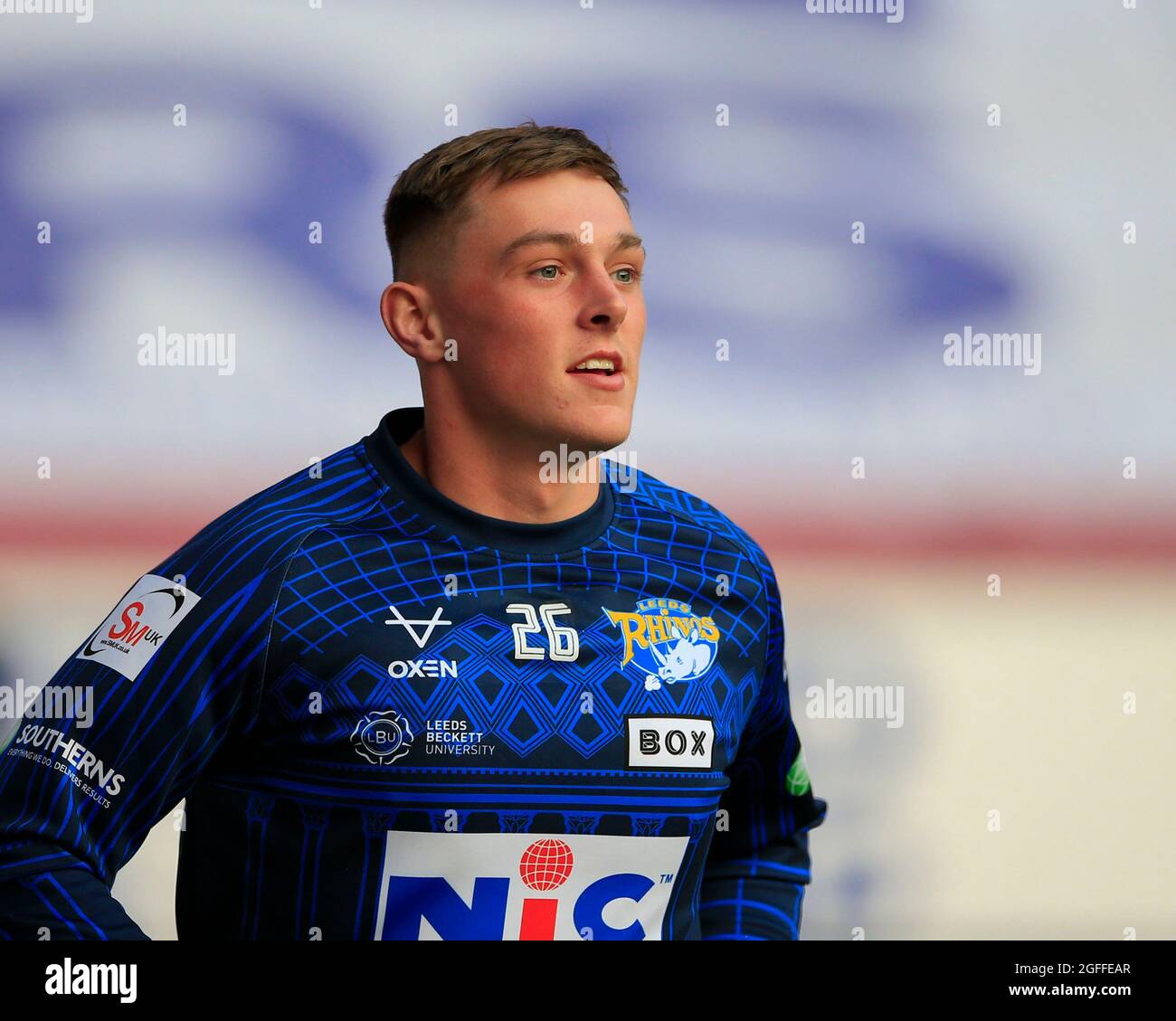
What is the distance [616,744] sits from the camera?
6.03 feet

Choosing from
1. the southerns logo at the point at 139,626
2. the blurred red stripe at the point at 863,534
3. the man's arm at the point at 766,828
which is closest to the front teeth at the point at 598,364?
the man's arm at the point at 766,828

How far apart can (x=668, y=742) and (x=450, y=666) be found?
0.31 m

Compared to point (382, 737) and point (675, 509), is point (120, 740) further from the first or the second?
point (675, 509)

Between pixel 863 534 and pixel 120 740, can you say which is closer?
pixel 120 740

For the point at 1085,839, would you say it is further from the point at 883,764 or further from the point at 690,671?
the point at 690,671

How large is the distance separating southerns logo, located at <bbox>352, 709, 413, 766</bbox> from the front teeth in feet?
1.75

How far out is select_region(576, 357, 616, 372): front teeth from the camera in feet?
6.30

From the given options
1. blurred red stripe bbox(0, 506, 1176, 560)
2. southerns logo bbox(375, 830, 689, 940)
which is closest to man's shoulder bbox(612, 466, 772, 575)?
southerns logo bbox(375, 830, 689, 940)

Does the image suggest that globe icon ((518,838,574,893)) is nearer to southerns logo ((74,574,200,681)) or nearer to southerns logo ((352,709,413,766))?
southerns logo ((352,709,413,766))

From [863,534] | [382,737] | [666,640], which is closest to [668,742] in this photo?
[666,640]

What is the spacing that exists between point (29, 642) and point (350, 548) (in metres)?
1.20

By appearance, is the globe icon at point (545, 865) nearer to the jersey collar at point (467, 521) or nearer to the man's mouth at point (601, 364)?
the jersey collar at point (467, 521)

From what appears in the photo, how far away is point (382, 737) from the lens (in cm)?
176
